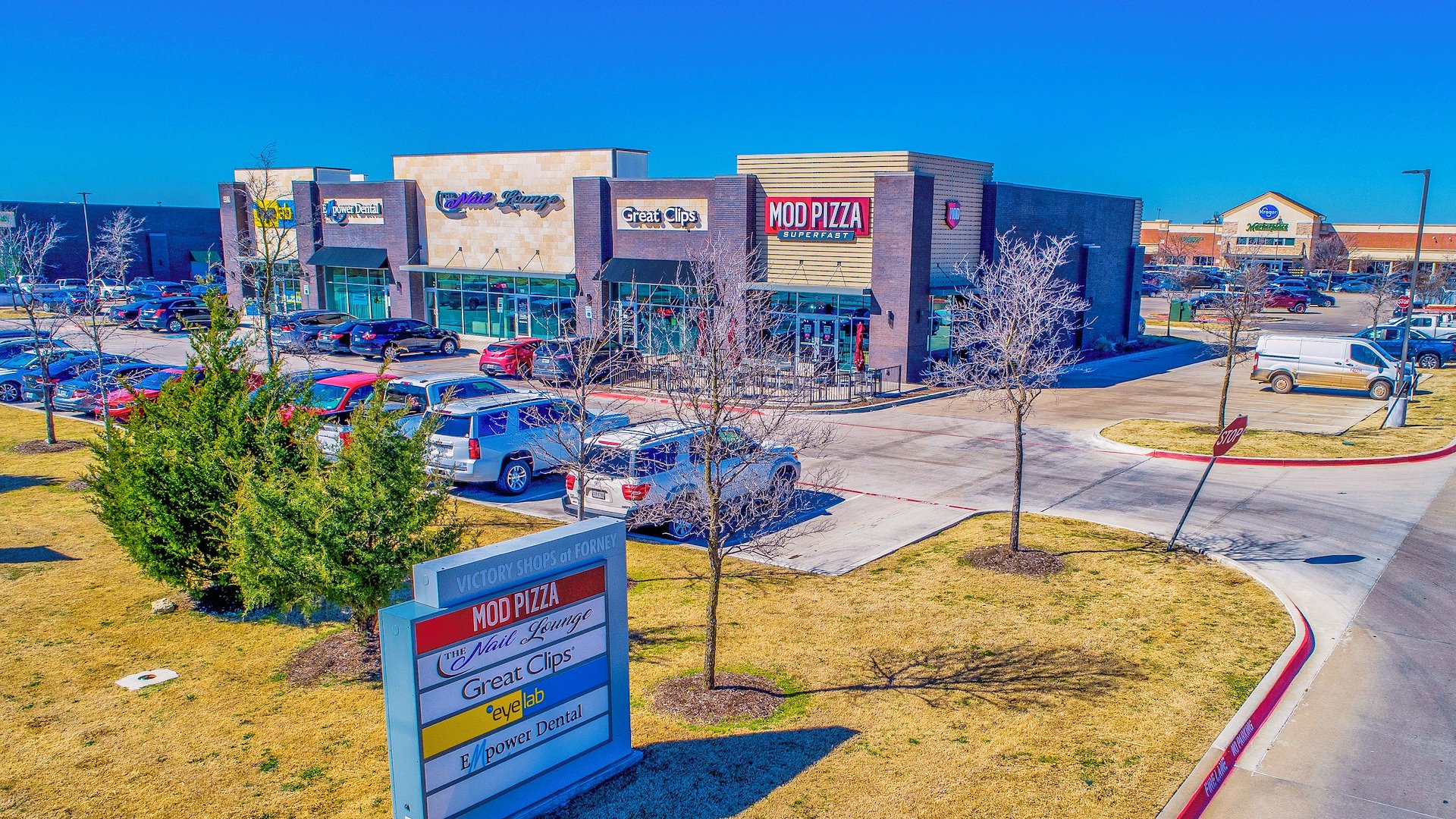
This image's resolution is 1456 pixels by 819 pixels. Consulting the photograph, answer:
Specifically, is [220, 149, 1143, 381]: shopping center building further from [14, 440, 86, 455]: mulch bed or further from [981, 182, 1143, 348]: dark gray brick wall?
[14, 440, 86, 455]: mulch bed

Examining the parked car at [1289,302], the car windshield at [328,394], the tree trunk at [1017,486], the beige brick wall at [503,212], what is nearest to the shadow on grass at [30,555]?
the car windshield at [328,394]

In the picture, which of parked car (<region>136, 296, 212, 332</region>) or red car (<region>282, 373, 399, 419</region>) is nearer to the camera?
red car (<region>282, 373, 399, 419</region>)

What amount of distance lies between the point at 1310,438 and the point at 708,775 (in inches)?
812

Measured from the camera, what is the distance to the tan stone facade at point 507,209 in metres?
41.3

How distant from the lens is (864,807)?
813 cm

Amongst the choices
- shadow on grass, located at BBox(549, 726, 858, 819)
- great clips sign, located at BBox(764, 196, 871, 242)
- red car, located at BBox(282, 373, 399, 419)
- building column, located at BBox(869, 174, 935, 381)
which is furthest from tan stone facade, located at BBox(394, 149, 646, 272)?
shadow on grass, located at BBox(549, 726, 858, 819)

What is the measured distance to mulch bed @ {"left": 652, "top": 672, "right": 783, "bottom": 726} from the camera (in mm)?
9875

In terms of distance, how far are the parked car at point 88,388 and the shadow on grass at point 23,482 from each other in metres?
7.00

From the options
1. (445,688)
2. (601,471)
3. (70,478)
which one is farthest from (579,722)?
(70,478)

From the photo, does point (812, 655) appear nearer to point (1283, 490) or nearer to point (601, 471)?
point (601, 471)

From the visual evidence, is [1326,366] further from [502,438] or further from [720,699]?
[720,699]

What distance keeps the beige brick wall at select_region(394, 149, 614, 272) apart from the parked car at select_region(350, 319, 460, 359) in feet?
15.4

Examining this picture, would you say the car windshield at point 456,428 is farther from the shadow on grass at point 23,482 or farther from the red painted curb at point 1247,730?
the red painted curb at point 1247,730

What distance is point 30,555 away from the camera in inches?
576
